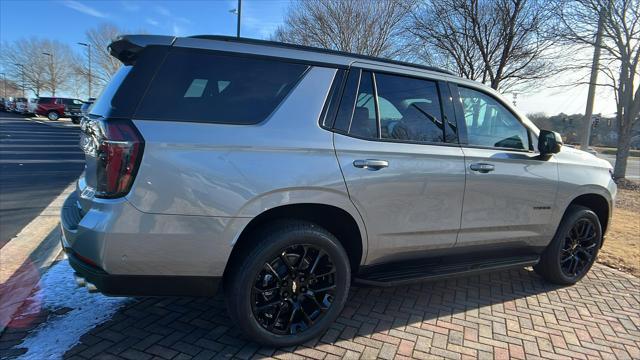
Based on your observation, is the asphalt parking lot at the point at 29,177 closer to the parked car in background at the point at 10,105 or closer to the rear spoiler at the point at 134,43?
the rear spoiler at the point at 134,43

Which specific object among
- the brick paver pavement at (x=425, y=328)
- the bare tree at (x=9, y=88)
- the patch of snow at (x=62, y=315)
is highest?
the bare tree at (x=9, y=88)

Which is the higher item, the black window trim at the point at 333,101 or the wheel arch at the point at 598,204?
the black window trim at the point at 333,101

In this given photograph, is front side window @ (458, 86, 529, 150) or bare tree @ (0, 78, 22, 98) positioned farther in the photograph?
bare tree @ (0, 78, 22, 98)

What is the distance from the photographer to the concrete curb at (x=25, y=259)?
333 cm

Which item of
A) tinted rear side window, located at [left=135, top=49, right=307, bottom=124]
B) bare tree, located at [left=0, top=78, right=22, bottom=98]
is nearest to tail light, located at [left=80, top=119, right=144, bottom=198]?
tinted rear side window, located at [left=135, top=49, right=307, bottom=124]

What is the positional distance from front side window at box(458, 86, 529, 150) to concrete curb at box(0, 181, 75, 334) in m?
3.75

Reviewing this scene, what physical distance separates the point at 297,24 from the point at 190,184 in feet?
59.1

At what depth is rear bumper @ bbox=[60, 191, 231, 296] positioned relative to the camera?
2.31 m

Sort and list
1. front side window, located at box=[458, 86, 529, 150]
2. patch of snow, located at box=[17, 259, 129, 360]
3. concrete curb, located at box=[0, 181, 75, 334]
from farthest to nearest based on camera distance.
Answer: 1. front side window, located at box=[458, 86, 529, 150]
2. concrete curb, located at box=[0, 181, 75, 334]
3. patch of snow, located at box=[17, 259, 129, 360]

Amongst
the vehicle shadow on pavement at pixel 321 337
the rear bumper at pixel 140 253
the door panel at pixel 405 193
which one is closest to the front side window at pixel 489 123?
the door panel at pixel 405 193

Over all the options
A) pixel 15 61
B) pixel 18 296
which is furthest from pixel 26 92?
pixel 18 296

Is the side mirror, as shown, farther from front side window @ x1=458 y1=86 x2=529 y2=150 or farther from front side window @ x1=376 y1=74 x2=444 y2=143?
front side window @ x1=376 y1=74 x2=444 y2=143

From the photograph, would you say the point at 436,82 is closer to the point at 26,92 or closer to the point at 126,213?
the point at 126,213

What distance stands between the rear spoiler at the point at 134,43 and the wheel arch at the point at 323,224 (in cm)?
116
